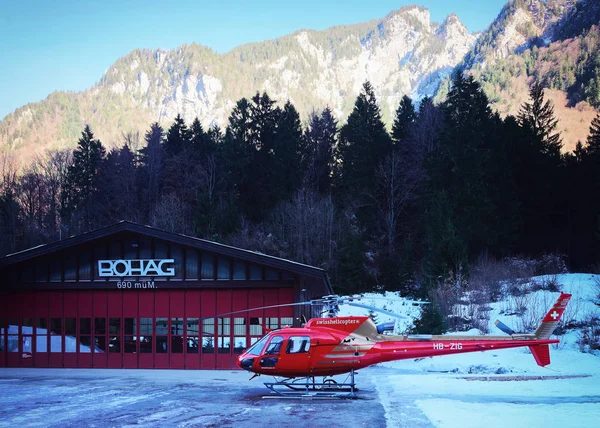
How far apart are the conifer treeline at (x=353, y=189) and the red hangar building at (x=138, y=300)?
1778 cm

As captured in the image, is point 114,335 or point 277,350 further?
point 114,335

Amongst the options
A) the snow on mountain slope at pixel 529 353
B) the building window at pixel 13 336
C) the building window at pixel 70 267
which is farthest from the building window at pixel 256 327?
the building window at pixel 13 336

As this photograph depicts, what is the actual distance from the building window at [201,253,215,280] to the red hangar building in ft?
0.14

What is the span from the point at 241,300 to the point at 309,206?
28.9 metres

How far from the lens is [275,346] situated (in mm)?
18984

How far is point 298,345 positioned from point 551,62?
128103 mm

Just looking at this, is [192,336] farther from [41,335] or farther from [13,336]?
[13,336]

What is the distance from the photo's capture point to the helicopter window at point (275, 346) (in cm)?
1892

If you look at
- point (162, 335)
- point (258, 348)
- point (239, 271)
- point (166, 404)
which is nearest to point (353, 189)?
point (239, 271)

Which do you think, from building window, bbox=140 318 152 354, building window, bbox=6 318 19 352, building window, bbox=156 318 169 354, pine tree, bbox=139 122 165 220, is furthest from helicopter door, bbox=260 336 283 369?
pine tree, bbox=139 122 165 220

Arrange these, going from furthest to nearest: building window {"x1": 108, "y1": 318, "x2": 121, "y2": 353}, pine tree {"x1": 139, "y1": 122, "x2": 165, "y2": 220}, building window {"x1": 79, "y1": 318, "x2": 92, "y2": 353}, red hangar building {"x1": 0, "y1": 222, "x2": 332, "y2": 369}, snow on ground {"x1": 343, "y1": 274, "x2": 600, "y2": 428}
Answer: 1. pine tree {"x1": 139, "y1": 122, "x2": 165, "y2": 220}
2. building window {"x1": 79, "y1": 318, "x2": 92, "y2": 353}
3. building window {"x1": 108, "y1": 318, "x2": 121, "y2": 353}
4. red hangar building {"x1": 0, "y1": 222, "x2": 332, "y2": 369}
5. snow on ground {"x1": 343, "y1": 274, "x2": 600, "y2": 428}

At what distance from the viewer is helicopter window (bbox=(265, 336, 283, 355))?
62.1 ft

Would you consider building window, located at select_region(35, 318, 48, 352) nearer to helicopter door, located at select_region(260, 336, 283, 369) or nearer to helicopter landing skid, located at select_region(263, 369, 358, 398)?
helicopter landing skid, located at select_region(263, 369, 358, 398)

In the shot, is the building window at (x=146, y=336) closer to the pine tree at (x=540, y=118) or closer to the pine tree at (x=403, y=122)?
the pine tree at (x=403, y=122)
